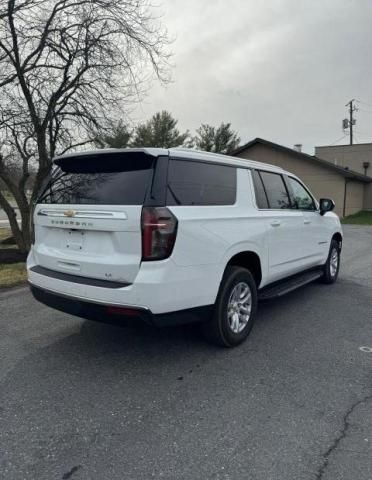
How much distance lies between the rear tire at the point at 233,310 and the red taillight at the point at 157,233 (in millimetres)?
892

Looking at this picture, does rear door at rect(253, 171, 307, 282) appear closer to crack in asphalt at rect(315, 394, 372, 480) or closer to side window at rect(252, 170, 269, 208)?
side window at rect(252, 170, 269, 208)

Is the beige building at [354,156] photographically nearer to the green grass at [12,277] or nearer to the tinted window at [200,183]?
the green grass at [12,277]

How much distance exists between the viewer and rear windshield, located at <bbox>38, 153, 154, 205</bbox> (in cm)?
303

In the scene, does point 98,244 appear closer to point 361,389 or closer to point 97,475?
point 97,475

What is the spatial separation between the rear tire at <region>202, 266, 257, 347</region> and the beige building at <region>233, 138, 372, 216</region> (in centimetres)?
2118

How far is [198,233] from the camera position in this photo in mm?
3119

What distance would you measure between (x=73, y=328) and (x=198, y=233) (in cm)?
211

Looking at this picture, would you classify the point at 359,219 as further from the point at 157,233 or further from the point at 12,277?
the point at 157,233

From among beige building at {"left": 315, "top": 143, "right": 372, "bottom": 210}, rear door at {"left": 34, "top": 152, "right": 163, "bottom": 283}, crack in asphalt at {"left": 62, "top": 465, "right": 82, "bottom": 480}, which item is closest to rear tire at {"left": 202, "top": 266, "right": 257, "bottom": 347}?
rear door at {"left": 34, "top": 152, "right": 163, "bottom": 283}

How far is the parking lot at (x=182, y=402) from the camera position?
2.17m

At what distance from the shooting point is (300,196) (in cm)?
540

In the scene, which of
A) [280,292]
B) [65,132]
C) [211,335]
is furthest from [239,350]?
[65,132]

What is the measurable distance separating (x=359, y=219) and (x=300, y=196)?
19.6 metres

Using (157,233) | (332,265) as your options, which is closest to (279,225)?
(157,233)
